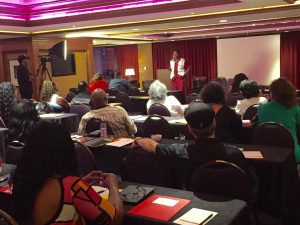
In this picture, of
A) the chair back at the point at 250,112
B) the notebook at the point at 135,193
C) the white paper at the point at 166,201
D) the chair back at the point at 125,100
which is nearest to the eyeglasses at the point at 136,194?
the notebook at the point at 135,193

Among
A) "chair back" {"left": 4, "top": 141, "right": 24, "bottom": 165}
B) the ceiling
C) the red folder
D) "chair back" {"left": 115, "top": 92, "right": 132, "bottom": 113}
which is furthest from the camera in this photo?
"chair back" {"left": 115, "top": 92, "right": 132, "bottom": 113}

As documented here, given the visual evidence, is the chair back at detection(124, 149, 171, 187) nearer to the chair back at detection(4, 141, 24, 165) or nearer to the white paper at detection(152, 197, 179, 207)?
the white paper at detection(152, 197, 179, 207)

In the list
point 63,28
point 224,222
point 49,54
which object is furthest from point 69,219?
point 49,54

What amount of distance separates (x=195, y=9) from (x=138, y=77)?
28.8 feet

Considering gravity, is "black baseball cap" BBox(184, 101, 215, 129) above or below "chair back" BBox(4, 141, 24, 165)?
above

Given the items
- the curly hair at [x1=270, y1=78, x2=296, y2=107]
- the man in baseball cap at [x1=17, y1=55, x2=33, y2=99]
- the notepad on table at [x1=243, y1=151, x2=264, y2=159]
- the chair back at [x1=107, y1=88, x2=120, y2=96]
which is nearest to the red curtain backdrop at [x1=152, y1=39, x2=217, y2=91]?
the chair back at [x1=107, y1=88, x2=120, y2=96]

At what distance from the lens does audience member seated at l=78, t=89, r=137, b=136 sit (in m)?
4.07

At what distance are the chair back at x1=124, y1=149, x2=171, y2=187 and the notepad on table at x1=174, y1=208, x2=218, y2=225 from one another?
0.68 metres

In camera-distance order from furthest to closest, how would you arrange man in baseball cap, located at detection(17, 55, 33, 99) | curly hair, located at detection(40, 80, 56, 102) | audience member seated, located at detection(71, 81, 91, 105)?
1. man in baseball cap, located at detection(17, 55, 33, 99)
2. audience member seated, located at detection(71, 81, 91, 105)
3. curly hair, located at detection(40, 80, 56, 102)

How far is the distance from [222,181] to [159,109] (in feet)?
10.2

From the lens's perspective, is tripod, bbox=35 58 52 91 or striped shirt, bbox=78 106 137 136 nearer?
striped shirt, bbox=78 106 137 136

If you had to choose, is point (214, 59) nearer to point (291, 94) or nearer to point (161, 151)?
point (291, 94)

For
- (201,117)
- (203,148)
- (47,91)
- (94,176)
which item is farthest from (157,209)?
(47,91)

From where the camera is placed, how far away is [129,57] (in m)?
14.5
